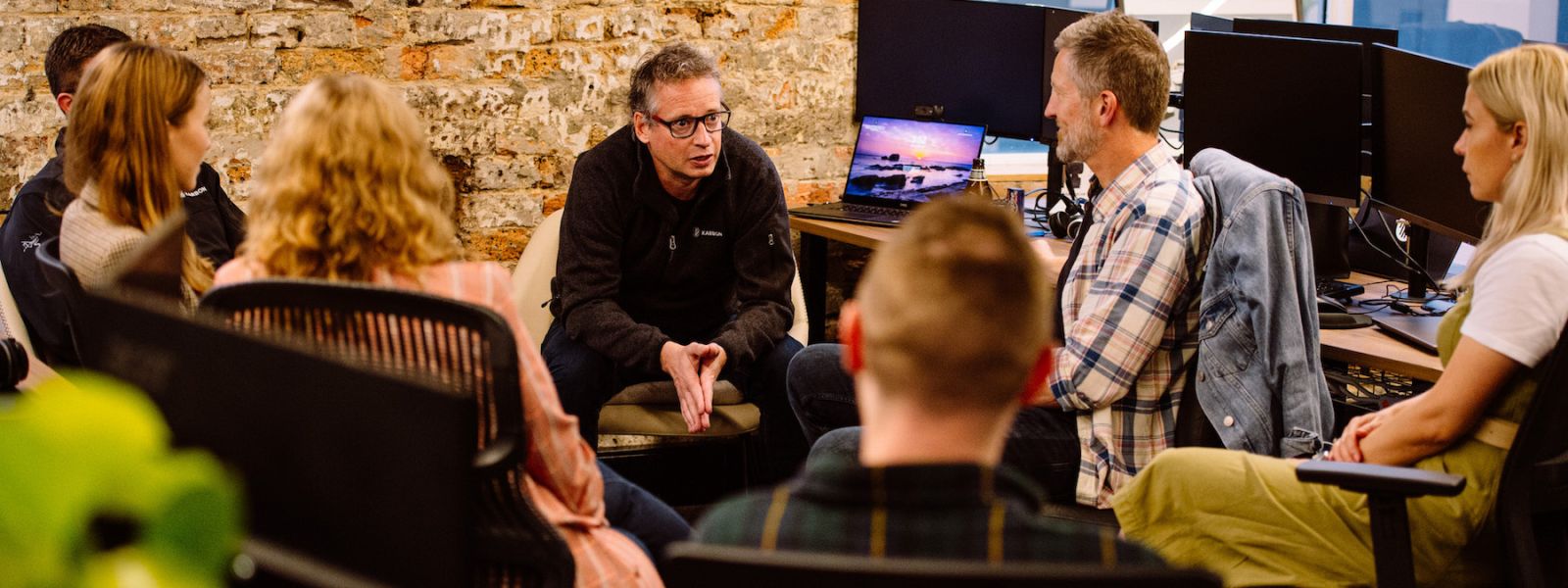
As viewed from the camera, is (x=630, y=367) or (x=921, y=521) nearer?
(x=921, y=521)

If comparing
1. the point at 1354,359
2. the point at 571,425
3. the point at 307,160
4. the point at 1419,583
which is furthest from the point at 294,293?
the point at 1354,359

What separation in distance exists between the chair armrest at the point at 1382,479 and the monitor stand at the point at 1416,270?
1.26m

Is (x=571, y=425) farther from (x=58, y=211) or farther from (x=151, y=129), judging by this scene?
(x=58, y=211)

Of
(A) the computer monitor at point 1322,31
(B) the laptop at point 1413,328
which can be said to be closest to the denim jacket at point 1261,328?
(B) the laptop at point 1413,328

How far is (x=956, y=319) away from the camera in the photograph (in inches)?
40.2

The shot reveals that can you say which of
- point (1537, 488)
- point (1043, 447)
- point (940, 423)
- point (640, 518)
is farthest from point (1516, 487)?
point (640, 518)

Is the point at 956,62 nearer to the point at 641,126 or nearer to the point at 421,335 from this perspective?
the point at 641,126

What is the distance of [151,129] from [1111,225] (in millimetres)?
1579

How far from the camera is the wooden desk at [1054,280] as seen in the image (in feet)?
7.23

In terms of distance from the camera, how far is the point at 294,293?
55.2 inches

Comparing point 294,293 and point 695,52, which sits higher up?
point 695,52

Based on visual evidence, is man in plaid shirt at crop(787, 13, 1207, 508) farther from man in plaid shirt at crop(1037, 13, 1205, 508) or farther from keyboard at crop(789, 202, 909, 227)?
keyboard at crop(789, 202, 909, 227)

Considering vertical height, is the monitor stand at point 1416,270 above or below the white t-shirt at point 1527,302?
below

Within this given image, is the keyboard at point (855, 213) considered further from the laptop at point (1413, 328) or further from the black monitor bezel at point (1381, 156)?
the laptop at point (1413, 328)
